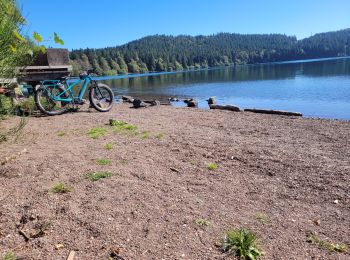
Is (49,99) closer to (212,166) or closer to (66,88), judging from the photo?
(66,88)

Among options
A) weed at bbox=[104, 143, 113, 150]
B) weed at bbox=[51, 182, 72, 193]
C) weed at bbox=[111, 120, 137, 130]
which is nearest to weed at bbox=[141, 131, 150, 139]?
weed at bbox=[111, 120, 137, 130]

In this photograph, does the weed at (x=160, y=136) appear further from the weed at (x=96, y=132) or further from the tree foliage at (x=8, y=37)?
the tree foliage at (x=8, y=37)

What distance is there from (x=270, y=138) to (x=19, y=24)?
602cm

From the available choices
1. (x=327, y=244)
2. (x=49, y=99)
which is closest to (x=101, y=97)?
(x=49, y=99)

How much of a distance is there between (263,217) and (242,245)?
90cm

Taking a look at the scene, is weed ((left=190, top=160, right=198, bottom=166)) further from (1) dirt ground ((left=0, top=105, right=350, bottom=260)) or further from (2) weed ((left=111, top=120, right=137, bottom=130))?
(2) weed ((left=111, top=120, right=137, bottom=130))

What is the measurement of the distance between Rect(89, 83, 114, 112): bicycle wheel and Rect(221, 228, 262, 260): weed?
9847mm

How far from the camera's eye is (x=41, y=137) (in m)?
8.27

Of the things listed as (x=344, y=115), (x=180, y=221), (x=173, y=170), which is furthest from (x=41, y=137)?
(x=344, y=115)

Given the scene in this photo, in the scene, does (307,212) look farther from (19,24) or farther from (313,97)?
(313,97)

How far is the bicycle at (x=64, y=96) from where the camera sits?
11834mm

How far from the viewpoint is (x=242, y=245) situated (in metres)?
3.53

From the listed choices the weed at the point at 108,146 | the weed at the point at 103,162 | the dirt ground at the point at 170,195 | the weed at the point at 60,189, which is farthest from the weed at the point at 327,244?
the weed at the point at 108,146

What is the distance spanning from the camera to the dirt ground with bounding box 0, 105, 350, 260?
3.67 metres
